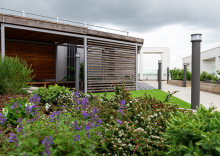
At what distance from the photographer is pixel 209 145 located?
49.2 inches

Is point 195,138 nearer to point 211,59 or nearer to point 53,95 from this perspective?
point 53,95

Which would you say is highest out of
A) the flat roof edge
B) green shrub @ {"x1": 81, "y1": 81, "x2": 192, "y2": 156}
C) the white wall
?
the flat roof edge

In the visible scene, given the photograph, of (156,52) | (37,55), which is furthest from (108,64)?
(156,52)

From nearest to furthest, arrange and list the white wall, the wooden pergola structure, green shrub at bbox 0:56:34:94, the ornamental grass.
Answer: the ornamental grass → green shrub at bbox 0:56:34:94 → the wooden pergola structure → the white wall

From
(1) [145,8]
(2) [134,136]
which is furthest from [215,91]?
(2) [134,136]

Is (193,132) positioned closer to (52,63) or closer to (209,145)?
(209,145)

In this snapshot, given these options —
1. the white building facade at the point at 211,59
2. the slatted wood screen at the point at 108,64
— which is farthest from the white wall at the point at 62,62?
the white building facade at the point at 211,59

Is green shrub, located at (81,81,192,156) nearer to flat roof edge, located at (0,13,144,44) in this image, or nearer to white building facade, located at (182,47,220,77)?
flat roof edge, located at (0,13,144,44)

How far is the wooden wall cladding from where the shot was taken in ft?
34.2

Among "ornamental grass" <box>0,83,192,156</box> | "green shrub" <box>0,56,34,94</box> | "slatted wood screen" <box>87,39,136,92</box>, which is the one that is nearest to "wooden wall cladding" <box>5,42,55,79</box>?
"slatted wood screen" <box>87,39,136,92</box>

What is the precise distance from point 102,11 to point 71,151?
25.3 ft

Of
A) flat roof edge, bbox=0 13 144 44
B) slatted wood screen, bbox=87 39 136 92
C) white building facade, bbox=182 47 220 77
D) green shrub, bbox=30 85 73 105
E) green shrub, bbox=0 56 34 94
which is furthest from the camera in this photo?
white building facade, bbox=182 47 220 77

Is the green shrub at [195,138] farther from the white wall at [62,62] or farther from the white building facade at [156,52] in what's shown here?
the white building facade at [156,52]

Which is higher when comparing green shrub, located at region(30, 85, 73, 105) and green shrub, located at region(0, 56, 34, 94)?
green shrub, located at region(0, 56, 34, 94)
